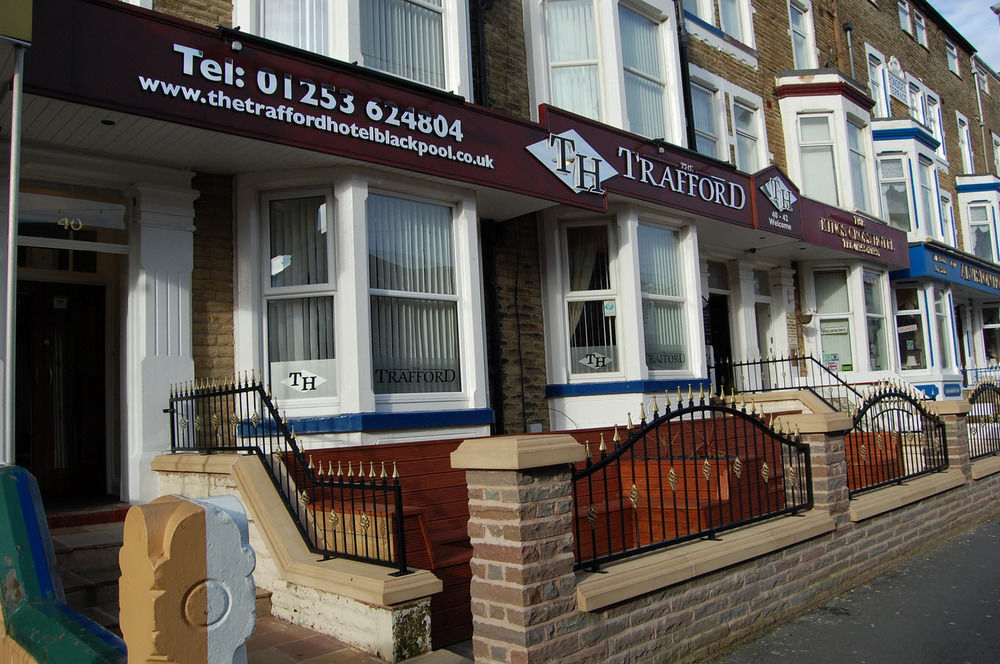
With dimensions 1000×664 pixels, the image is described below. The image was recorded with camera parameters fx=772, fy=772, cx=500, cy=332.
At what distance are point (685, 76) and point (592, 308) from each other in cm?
480

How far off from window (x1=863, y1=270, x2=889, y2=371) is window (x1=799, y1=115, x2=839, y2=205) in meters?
1.88

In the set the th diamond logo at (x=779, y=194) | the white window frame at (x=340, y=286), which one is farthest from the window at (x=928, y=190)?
the white window frame at (x=340, y=286)

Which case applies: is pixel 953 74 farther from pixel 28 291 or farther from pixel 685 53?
pixel 28 291

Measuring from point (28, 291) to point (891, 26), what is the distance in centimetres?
2143

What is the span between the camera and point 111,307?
7422 millimetres

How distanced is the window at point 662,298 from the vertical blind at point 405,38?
148 inches

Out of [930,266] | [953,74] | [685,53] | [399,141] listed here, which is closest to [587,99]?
[685,53]

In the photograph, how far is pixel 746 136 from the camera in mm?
14312

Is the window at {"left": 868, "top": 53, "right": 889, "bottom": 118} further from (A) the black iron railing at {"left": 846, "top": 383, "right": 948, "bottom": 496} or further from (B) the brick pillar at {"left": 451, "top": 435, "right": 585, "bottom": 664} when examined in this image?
(B) the brick pillar at {"left": 451, "top": 435, "right": 585, "bottom": 664}

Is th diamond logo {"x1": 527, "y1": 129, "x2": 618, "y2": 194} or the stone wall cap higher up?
th diamond logo {"x1": 527, "y1": 129, "x2": 618, "y2": 194}

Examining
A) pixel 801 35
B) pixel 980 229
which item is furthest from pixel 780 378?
pixel 980 229

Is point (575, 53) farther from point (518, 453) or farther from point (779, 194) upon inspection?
point (518, 453)

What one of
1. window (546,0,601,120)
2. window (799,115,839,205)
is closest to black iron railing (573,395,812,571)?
window (546,0,601,120)

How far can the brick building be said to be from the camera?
6.33m
